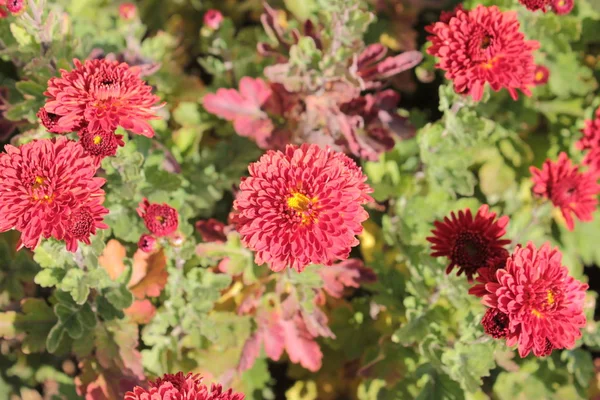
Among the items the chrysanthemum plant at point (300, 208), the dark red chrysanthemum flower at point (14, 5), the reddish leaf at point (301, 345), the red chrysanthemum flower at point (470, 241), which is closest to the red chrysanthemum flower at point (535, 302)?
the chrysanthemum plant at point (300, 208)

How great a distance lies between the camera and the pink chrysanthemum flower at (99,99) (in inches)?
55.7

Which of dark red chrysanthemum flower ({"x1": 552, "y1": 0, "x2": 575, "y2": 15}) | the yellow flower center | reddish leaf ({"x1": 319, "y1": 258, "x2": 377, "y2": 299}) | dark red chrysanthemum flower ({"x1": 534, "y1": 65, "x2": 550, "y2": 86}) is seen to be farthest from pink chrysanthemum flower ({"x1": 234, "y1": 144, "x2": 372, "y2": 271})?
dark red chrysanthemum flower ({"x1": 534, "y1": 65, "x2": 550, "y2": 86})

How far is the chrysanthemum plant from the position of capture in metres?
1.41

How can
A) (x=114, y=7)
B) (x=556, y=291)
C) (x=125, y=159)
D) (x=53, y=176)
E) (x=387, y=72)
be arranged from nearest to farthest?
1. (x=53, y=176)
2. (x=556, y=291)
3. (x=125, y=159)
4. (x=387, y=72)
5. (x=114, y=7)

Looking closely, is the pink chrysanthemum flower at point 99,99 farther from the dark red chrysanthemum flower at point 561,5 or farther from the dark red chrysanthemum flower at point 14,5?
the dark red chrysanthemum flower at point 561,5

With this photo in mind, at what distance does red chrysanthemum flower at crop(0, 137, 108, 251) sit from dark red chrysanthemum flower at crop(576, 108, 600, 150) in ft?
6.09

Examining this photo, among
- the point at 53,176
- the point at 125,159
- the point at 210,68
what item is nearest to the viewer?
the point at 53,176

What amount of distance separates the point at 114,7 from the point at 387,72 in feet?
5.42

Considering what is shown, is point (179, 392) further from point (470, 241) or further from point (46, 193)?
point (470, 241)

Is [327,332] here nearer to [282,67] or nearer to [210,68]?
[282,67]

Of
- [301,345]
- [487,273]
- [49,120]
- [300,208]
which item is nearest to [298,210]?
[300,208]

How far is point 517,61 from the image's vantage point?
5.64 feet

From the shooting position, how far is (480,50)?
1665 millimetres

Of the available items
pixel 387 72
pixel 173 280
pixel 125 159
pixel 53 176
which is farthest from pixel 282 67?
pixel 53 176
